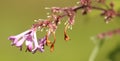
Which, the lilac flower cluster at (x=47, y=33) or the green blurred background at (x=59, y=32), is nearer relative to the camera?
the lilac flower cluster at (x=47, y=33)

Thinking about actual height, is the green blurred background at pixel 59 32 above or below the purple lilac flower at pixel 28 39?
below

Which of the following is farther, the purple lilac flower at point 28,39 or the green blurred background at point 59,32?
the green blurred background at point 59,32

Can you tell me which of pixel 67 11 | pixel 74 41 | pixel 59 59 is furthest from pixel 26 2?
pixel 67 11

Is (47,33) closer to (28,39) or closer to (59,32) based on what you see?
(28,39)

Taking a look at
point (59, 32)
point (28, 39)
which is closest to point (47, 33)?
point (28, 39)

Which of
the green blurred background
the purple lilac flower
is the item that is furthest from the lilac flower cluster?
the green blurred background

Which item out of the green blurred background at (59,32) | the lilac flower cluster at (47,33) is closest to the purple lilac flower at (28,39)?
the lilac flower cluster at (47,33)

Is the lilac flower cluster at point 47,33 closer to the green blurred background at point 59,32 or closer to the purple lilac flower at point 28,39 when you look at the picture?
the purple lilac flower at point 28,39

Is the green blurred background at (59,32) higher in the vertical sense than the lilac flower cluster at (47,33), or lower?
lower
